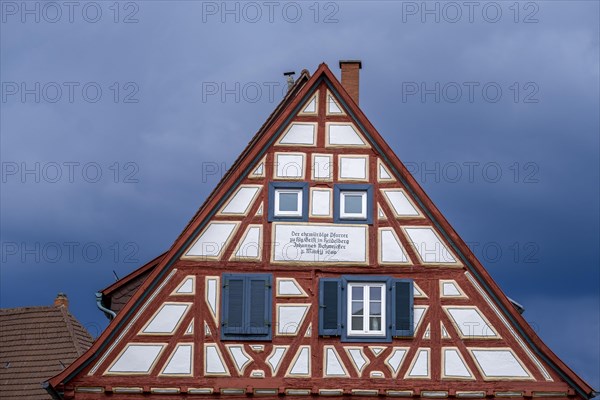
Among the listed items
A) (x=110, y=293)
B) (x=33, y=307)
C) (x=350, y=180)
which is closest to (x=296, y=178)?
(x=350, y=180)

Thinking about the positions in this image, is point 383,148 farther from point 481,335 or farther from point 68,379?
point 68,379

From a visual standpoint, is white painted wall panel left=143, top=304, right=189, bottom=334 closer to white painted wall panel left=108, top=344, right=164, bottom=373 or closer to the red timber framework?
the red timber framework

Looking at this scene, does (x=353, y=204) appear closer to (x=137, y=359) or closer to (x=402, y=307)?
(x=402, y=307)

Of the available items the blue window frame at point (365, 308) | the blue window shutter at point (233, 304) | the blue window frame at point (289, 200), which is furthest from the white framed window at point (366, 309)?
the blue window shutter at point (233, 304)

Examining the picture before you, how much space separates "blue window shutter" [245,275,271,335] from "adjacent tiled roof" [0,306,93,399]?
7541mm

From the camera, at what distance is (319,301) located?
28.5 m

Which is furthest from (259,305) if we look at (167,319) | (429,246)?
(429,246)

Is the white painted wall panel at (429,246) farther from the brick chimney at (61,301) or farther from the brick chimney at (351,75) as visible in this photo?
the brick chimney at (61,301)

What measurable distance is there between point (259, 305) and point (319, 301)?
3.79 feet

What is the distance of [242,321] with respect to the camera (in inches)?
1111

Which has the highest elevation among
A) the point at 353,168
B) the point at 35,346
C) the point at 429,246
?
the point at 353,168

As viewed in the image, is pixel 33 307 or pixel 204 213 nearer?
pixel 204 213

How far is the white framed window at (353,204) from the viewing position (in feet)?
95.1

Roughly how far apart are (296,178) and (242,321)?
3070mm
